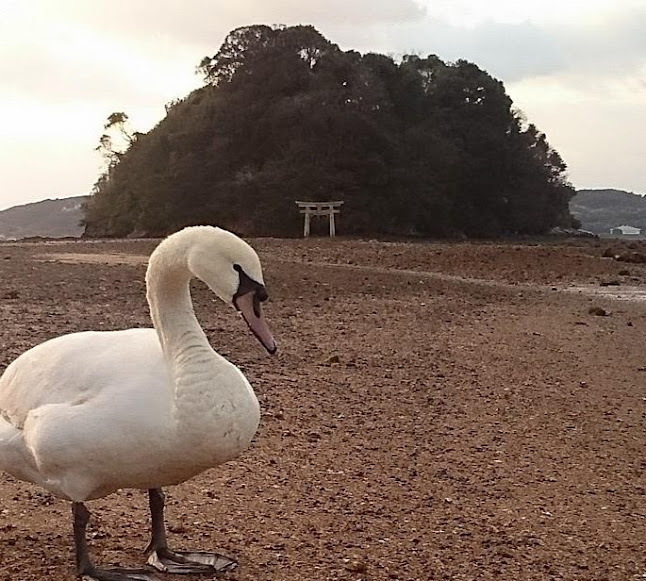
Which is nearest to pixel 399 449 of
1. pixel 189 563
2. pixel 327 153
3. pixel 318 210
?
pixel 189 563

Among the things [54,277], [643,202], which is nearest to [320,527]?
[54,277]

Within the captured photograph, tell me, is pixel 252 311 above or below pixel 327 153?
below

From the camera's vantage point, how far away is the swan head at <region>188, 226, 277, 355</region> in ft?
12.8

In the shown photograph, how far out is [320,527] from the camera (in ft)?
15.8

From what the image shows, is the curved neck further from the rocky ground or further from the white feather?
the rocky ground

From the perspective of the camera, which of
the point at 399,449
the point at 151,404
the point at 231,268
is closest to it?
the point at 151,404

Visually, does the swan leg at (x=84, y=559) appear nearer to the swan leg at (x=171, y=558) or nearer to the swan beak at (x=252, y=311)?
the swan leg at (x=171, y=558)

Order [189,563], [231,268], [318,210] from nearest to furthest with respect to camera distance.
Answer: [231,268] < [189,563] < [318,210]

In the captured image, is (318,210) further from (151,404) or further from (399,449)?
(151,404)

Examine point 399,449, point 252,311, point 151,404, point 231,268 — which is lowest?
point 399,449

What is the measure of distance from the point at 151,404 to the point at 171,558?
83 centimetres

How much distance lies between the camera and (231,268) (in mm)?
3922

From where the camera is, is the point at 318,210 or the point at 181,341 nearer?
the point at 181,341

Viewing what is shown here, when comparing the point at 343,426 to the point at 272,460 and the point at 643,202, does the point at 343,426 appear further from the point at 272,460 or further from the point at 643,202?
the point at 643,202
